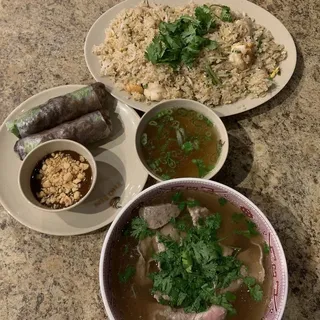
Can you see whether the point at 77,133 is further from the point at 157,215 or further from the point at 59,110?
the point at 157,215

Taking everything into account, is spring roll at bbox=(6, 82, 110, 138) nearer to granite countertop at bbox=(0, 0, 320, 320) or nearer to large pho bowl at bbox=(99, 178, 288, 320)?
granite countertop at bbox=(0, 0, 320, 320)

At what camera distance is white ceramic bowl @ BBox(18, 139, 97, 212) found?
145 centimetres

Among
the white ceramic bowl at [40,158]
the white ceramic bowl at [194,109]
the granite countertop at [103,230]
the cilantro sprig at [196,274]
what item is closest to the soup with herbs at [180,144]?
the white ceramic bowl at [194,109]

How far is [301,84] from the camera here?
1.86 m

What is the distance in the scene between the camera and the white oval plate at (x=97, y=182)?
1.49 m

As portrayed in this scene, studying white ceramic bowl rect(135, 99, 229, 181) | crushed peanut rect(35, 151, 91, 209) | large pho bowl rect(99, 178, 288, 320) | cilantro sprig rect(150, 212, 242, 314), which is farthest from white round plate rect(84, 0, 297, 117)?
cilantro sprig rect(150, 212, 242, 314)

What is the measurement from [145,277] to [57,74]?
102cm

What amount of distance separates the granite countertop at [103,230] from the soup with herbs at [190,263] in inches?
9.8

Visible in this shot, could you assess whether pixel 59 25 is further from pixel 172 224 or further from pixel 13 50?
pixel 172 224

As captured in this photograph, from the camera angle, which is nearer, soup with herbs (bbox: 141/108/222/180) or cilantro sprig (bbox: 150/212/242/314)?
cilantro sprig (bbox: 150/212/242/314)

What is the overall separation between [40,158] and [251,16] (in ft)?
3.67

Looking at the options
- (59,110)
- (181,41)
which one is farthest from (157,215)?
(181,41)

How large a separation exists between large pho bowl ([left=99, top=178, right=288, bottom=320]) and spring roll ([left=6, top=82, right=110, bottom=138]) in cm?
53

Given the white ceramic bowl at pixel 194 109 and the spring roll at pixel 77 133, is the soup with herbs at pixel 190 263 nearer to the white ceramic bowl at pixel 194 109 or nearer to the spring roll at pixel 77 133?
the white ceramic bowl at pixel 194 109
